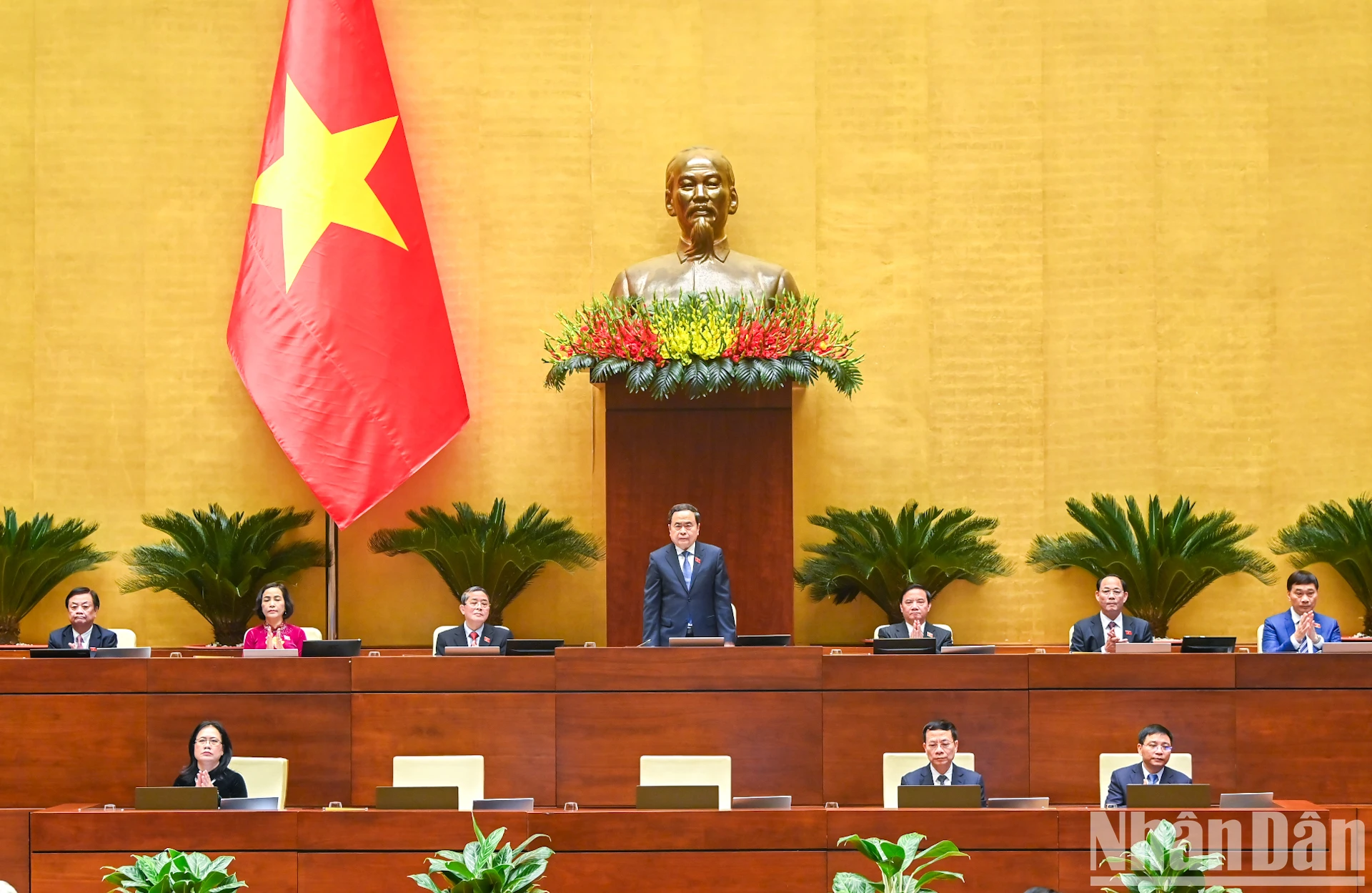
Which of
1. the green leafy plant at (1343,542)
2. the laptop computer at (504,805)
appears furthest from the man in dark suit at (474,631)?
the green leafy plant at (1343,542)

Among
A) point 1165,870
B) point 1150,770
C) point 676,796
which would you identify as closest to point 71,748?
point 676,796

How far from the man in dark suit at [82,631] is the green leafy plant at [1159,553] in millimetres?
5920

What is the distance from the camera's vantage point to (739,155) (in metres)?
10.5

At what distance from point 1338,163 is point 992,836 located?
6463mm

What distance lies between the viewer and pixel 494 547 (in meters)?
9.80

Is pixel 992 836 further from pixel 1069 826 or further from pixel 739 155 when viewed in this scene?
pixel 739 155

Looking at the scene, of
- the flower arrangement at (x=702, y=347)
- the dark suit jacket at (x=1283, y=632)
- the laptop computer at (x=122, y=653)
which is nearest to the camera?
the laptop computer at (x=122, y=653)

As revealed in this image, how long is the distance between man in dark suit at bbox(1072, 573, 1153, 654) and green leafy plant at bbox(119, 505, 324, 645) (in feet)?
16.7

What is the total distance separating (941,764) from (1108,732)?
3.53ft

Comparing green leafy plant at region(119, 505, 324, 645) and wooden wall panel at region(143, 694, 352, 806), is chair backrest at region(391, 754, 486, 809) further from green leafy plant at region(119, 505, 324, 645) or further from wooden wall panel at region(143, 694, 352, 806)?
green leafy plant at region(119, 505, 324, 645)

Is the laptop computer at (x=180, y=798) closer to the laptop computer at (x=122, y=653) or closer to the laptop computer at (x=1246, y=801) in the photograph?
the laptop computer at (x=122, y=653)

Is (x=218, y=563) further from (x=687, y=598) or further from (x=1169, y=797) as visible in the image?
(x=1169, y=797)

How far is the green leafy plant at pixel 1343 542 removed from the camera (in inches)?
379

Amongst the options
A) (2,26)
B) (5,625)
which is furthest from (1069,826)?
(2,26)
